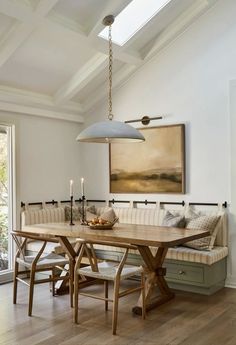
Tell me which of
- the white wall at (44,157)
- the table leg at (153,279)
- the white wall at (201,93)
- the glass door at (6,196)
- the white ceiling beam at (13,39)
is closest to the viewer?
the table leg at (153,279)

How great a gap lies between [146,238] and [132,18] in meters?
2.97

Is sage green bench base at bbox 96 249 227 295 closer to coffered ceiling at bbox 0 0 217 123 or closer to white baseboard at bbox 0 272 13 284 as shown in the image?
white baseboard at bbox 0 272 13 284

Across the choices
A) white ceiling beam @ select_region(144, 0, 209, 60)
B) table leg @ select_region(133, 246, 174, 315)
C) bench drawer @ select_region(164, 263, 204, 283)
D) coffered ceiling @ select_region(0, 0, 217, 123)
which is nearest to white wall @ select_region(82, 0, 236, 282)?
white ceiling beam @ select_region(144, 0, 209, 60)

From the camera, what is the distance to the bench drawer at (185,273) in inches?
182

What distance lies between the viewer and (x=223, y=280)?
497 cm

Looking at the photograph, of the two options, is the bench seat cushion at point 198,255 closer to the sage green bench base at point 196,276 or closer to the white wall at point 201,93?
the sage green bench base at point 196,276

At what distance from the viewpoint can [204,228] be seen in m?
4.84

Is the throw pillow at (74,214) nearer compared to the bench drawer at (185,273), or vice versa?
the bench drawer at (185,273)

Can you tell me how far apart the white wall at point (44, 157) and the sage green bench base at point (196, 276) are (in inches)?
86.3

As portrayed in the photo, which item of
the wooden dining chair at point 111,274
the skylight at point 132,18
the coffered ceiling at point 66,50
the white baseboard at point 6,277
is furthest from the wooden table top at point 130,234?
the skylight at point 132,18

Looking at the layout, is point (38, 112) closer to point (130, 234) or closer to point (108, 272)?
point (130, 234)

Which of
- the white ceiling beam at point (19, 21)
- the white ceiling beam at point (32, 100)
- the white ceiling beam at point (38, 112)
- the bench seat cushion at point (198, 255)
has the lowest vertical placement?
the bench seat cushion at point (198, 255)

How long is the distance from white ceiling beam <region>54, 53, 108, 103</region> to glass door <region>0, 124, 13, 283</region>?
0.93 m

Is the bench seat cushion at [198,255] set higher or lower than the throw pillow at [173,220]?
lower
